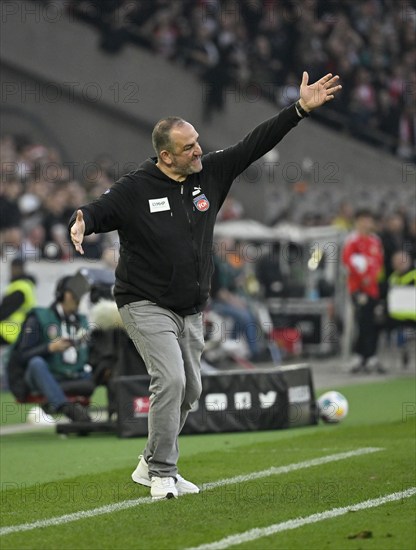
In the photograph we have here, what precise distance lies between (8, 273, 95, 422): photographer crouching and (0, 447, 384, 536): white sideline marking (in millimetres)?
3057

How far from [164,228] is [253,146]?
29.1 inches

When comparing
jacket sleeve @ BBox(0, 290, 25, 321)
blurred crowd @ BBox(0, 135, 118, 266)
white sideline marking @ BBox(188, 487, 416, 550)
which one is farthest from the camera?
blurred crowd @ BBox(0, 135, 118, 266)

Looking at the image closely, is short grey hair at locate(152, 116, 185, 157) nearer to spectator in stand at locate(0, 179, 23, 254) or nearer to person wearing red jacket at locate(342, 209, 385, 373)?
spectator in stand at locate(0, 179, 23, 254)

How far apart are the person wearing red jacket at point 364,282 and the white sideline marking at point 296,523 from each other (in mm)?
10698

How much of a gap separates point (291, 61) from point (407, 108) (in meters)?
3.36

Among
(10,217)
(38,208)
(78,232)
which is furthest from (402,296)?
(78,232)

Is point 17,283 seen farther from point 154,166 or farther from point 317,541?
point 317,541

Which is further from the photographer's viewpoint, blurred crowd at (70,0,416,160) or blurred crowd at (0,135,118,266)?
blurred crowd at (70,0,416,160)

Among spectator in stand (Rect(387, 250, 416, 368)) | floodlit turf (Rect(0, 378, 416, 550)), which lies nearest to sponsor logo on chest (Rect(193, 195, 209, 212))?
floodlit turf (Rect(0, 378, 416, 550))

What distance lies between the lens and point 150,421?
7871mm

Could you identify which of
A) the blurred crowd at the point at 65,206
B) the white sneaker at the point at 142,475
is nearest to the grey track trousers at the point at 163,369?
the white sneaker at the point at 142,475

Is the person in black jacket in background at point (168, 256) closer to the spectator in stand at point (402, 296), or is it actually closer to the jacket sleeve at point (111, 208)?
the jacket sleeve at point (111, 208)

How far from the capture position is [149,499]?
26.1 feet

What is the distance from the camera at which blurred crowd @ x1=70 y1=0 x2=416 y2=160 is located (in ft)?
89.8
